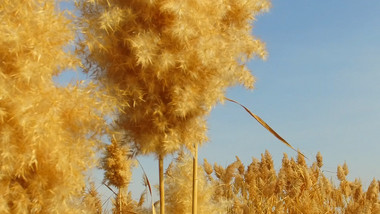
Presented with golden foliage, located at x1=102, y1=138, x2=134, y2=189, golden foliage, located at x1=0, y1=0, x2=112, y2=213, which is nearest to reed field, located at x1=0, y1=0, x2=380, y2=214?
golden foliage, located at x1=0, y1=0, x2=112, y2=213

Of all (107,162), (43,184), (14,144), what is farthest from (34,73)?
(107,162)

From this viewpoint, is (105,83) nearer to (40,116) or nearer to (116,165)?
(40,116)

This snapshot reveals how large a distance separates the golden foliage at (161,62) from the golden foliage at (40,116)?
220mm

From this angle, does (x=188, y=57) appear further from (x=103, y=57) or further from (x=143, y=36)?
(x=103, y=57)

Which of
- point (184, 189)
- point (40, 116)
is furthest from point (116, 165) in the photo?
point (40, 116)

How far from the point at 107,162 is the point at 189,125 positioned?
1.76 meters

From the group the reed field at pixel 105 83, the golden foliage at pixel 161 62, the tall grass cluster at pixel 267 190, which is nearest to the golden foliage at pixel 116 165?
the tall grass cluster at pixel 267 190

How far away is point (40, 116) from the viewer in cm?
284

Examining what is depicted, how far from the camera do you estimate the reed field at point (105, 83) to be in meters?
2.88

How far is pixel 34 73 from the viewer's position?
2885mm

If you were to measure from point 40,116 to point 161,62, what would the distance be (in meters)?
0.79

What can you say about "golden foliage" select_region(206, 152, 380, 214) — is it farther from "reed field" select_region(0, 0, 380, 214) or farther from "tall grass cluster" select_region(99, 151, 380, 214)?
"reed field" select_region(0, 0, 380, 214)

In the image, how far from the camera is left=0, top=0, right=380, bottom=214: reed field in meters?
2.88

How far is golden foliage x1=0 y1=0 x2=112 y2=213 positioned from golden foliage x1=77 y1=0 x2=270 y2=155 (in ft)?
0.72
